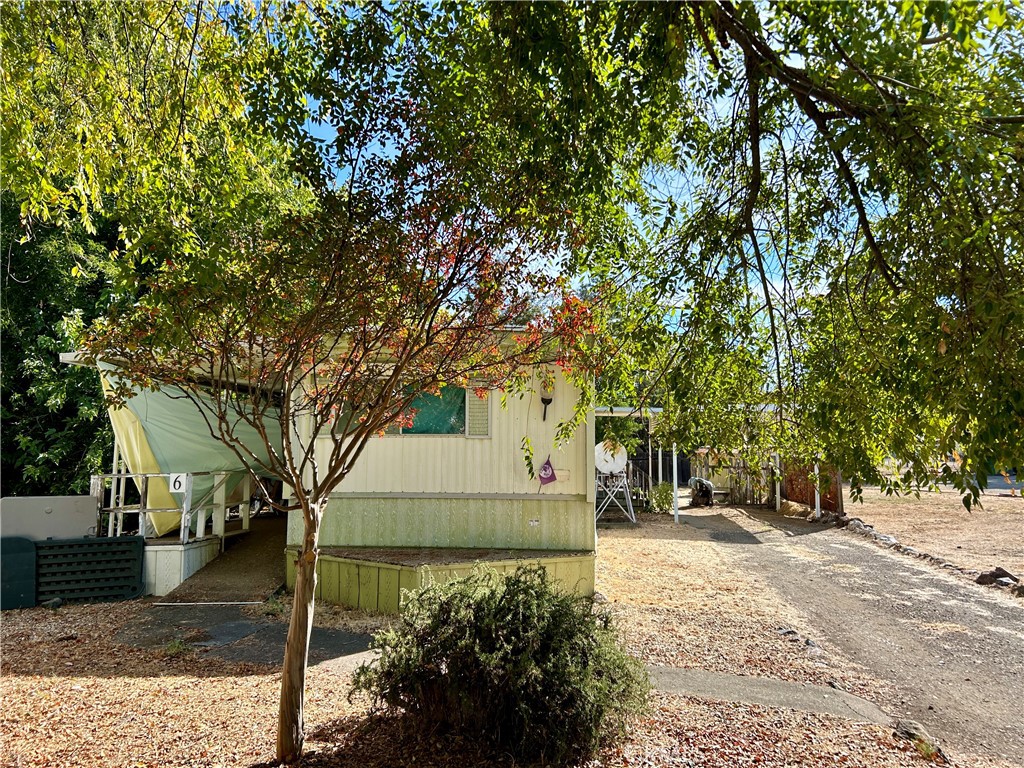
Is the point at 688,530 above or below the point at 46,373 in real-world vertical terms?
below

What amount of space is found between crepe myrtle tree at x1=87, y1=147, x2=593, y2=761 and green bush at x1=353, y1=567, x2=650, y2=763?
0.64 metres

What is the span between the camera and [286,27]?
4590 mm

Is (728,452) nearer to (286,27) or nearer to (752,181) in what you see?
(752,181)

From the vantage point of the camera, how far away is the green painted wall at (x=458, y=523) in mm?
9125

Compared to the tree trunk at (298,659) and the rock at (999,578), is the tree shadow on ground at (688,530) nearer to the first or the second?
the rock at (999,578)

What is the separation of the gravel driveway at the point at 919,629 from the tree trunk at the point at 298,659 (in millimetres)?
4213

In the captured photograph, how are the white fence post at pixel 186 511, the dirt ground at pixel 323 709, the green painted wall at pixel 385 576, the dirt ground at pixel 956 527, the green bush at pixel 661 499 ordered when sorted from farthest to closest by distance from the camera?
the green bush at pixel 661 499 < the dirt ground at pixel 956 527 < the white fence post at pixel 186 511 < the green painted wall at pixel 385 576 < the dirt ground at pixel 323 709

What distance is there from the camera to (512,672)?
3.97 m

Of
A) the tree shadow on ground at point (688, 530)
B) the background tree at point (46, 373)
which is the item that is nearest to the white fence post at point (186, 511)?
the background tree at point (46, 373)

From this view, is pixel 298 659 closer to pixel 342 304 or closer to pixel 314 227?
pixel 342 304

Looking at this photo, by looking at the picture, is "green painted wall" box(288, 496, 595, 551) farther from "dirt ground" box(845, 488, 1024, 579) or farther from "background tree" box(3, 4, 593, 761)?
"dirt ground" box(845, 488, 1024, 579)

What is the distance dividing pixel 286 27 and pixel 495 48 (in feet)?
5.57

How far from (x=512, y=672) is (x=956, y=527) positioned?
14.8m

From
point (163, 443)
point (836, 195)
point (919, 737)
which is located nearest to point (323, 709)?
point (919, 737)
